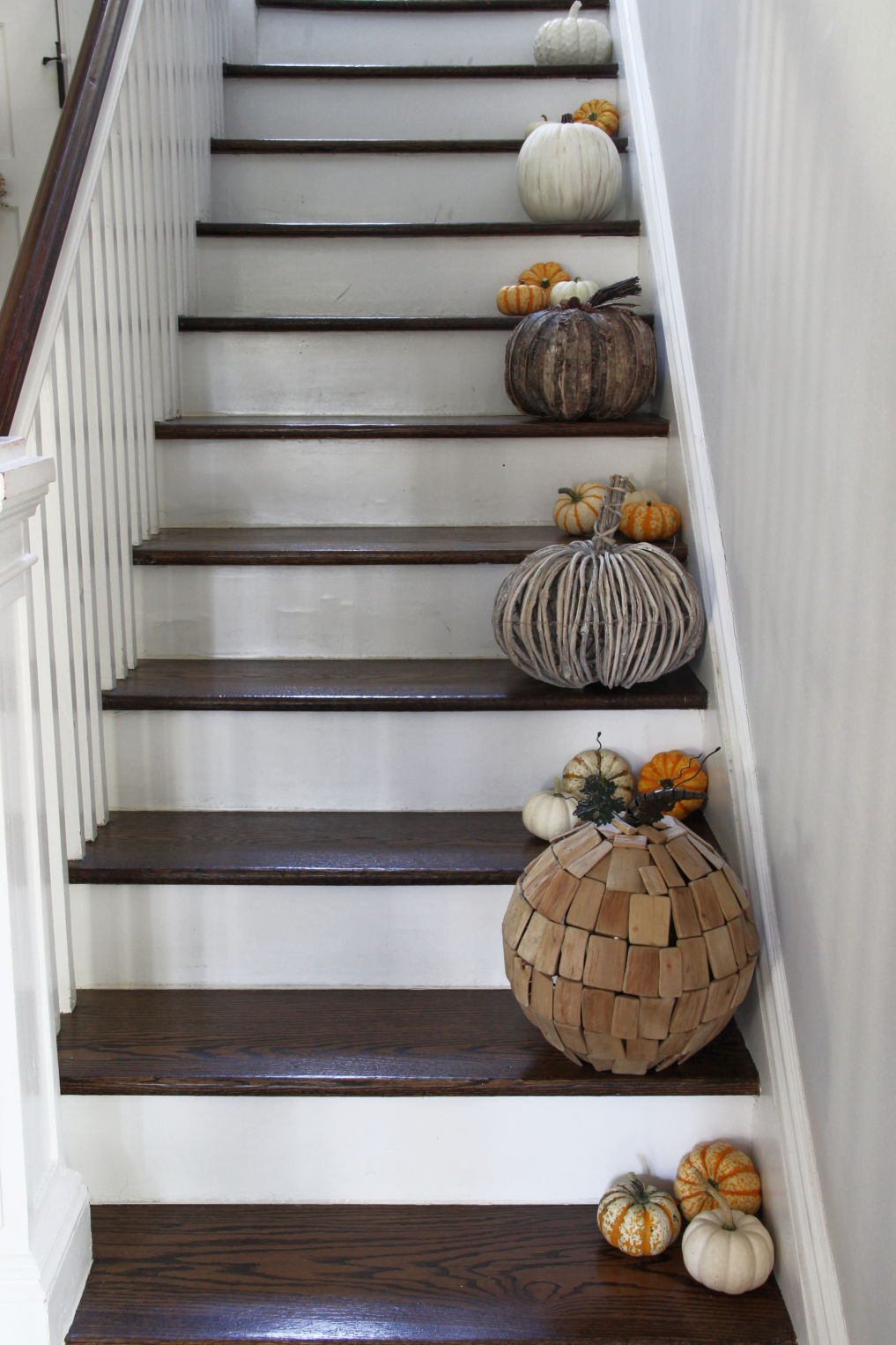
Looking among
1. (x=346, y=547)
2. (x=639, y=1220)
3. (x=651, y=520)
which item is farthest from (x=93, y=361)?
(x=639, y=1220)

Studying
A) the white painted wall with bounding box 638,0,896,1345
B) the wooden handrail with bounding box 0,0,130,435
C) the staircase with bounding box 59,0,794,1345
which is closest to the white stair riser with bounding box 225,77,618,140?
the staircase with bounding box 59,0,794,1345

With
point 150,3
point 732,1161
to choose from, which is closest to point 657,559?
point 732,1161

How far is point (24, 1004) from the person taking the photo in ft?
4.14

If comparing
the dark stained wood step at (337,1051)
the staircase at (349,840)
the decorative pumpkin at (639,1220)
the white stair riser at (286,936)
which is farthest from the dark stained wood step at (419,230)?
the decorative pumpkin at (639,1220)

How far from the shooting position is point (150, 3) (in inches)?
82.8

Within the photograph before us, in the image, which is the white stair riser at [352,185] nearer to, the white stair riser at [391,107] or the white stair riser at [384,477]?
the white stair riser at [391,107]

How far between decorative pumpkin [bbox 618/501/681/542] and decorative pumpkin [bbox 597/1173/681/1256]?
1.06m

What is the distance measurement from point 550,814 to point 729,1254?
0.62 meters

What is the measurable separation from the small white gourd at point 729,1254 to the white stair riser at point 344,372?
1.63 m

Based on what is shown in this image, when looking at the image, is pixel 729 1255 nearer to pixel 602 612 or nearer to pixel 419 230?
pixel 602 612

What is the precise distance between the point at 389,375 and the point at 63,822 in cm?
→ 123

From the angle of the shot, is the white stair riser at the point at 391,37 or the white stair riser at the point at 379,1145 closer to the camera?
the white stair riser at the point at 379,1145

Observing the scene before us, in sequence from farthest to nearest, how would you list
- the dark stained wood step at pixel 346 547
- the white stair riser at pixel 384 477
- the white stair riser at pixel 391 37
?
the white stair riser at pixel 391 37
the white stair riser at pixel 384 477
the dark stained wood step at pixel 346 547

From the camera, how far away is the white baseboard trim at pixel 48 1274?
1246mm
